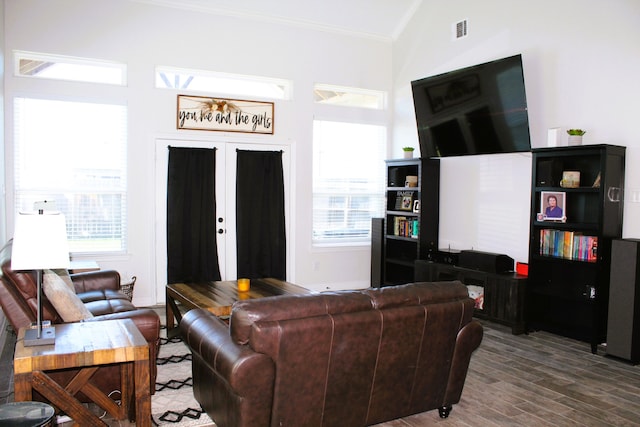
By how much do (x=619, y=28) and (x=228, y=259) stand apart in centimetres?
483

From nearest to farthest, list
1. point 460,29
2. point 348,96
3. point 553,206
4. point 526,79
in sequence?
1. point 553,206
2. point 526,79
3. point 460,29
4. point 348,96

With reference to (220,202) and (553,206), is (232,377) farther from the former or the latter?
(220,202)

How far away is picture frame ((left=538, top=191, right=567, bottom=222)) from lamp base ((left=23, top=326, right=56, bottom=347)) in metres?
4.26

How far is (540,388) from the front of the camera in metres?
3.67

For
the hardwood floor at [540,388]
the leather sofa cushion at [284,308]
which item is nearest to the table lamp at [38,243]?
the leather sofa cushion at [284,308]

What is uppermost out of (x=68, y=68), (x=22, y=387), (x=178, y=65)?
(x=178, y=65)

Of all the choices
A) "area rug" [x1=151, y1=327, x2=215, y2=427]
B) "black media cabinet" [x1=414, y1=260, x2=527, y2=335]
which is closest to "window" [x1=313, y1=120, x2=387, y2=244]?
"black media cabinet" [x1=414, y1=260, x2=527, y2=335]

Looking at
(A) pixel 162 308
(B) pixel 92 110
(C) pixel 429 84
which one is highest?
(C) pixel 429 84

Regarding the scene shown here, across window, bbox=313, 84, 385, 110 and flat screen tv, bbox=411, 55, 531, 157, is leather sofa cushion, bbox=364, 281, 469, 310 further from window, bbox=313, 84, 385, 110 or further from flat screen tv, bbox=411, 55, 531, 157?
window, bbox=313, 84, 385, 110

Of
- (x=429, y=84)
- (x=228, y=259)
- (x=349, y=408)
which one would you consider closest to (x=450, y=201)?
(x=429, y=84)

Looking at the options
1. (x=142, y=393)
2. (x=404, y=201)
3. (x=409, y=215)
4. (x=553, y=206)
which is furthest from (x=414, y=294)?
(x=404, y=201)

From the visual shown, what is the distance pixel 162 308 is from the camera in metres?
5.99

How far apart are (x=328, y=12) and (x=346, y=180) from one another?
88.1 inches

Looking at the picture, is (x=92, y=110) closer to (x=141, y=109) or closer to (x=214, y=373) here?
(x=141, y=109)
